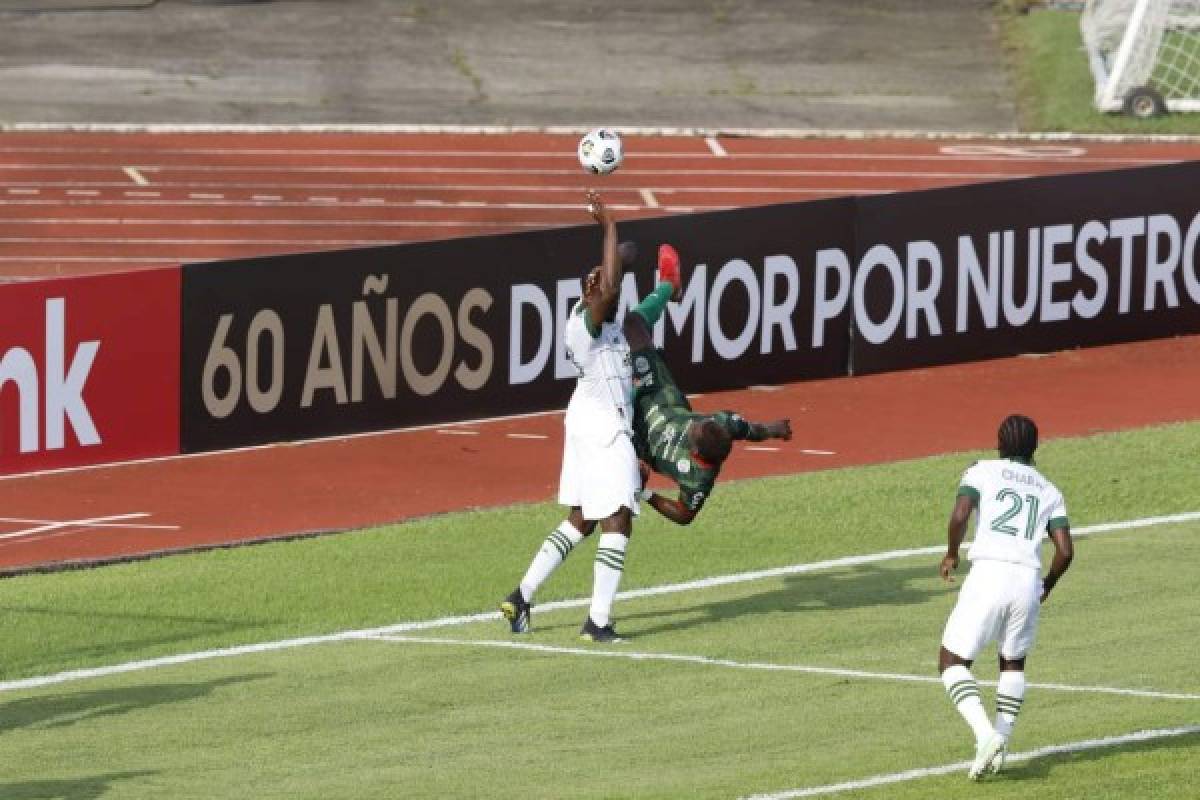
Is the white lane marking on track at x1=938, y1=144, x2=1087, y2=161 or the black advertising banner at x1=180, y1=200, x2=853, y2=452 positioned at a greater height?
the black advertising banner at x1=180, y1=200, x2=853, y2=452

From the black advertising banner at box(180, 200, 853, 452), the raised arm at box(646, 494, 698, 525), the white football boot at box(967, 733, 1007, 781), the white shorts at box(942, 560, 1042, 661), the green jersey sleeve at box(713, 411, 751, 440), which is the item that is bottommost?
the black advertising banner at box(180, 200, 853, 452)

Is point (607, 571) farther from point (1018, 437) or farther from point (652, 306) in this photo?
point (1018, 437)

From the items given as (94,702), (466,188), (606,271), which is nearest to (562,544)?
(606,271)

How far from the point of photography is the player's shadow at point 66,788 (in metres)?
13.6

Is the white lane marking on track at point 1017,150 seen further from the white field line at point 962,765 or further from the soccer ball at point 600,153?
the white field line at point 962,765

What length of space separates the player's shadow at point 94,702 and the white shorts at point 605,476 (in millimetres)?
2426

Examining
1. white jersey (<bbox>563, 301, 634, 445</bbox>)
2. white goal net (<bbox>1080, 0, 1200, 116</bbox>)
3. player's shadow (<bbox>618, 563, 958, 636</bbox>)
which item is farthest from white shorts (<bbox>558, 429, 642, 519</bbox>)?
white goal net (<bbox>1080, 0, 1200, 116</bbox>)

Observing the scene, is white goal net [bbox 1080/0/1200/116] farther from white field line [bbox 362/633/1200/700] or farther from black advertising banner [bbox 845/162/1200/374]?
white field line [bbox 362/633/1200/700]

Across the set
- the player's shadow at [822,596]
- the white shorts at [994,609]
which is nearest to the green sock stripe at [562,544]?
the player's shadow at [822,596]

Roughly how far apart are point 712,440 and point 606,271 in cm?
132

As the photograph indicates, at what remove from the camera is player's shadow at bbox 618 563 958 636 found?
18.5 metres

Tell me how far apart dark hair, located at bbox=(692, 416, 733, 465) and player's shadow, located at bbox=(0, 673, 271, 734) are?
3.24m

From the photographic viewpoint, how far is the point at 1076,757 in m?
13.9

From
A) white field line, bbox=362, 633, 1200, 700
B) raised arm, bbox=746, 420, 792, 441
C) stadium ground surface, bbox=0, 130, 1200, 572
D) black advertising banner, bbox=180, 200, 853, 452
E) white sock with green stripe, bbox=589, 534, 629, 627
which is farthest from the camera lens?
black advertising banner, bbox=180, 200, 853, 452
